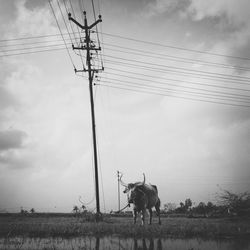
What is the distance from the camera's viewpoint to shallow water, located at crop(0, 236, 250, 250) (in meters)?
6.37

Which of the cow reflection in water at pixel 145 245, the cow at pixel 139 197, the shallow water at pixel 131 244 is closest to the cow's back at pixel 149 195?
the cow at pixel 139 197

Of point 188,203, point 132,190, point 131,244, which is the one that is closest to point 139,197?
point 132,190

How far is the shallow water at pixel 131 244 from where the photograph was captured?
637 centimetres

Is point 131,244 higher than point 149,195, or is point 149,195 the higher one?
point 149,195

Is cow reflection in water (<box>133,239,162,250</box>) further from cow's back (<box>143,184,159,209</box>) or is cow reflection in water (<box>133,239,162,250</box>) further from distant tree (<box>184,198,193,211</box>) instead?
distant tree (<box>184,198,193,211</box>)

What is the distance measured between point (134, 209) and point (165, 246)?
5468 millimetres

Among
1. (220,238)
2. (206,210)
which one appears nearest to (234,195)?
(206,210)

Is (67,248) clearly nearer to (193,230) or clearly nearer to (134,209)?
(193,230)

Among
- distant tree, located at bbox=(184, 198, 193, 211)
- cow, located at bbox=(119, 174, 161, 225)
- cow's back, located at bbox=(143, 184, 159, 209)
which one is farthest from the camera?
distant tree, located at bbox=(184, 198, 193, 211)

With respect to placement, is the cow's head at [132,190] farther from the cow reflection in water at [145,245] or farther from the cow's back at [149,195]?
the cow reflection in water at [145,245]

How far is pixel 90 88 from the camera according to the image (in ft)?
69.3

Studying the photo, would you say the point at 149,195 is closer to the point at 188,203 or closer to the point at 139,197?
the point at 139,197

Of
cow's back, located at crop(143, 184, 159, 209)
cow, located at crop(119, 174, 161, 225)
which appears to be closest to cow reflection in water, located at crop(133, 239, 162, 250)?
cow, located at crop(119, 174, 161, 225)

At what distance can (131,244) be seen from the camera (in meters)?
6.84
